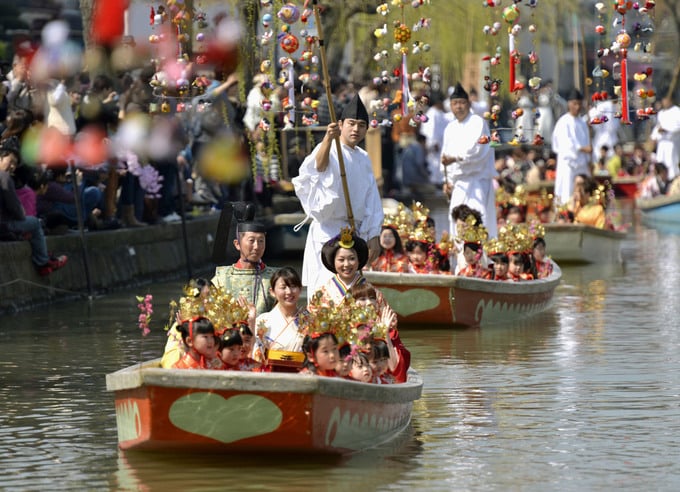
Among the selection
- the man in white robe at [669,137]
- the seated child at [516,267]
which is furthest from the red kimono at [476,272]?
the man in white robe at [669,137]

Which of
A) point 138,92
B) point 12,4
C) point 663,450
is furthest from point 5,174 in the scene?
point 12,4

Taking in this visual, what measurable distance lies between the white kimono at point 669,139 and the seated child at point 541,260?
53.6ft

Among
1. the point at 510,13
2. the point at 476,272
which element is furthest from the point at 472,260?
the point at 510,13

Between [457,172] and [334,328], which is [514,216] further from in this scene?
[334,328]

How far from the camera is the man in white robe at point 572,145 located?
25.1m

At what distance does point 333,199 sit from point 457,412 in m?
2.14

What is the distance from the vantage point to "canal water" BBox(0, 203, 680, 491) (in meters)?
9.16

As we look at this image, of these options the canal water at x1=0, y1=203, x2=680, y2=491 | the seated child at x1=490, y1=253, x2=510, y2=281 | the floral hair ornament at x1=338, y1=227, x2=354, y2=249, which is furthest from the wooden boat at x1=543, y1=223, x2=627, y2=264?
the floral hair ornament at x1=338, y1=227, x2=354, y2=249

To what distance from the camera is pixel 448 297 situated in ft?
50.6

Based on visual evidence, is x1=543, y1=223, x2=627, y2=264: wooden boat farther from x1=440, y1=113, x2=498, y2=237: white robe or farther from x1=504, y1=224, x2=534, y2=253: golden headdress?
x1=504, y1=224, x2=534, y2=253: golden headdress

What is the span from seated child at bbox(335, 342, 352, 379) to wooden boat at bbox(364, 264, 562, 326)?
5.57 metres

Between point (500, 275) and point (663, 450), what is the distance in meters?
6.63

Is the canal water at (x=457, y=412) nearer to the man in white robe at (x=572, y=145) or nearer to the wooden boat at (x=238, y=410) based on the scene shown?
the wooden boat at (x=238, y=410)

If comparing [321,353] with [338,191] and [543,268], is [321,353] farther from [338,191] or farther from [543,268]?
[543,268]
